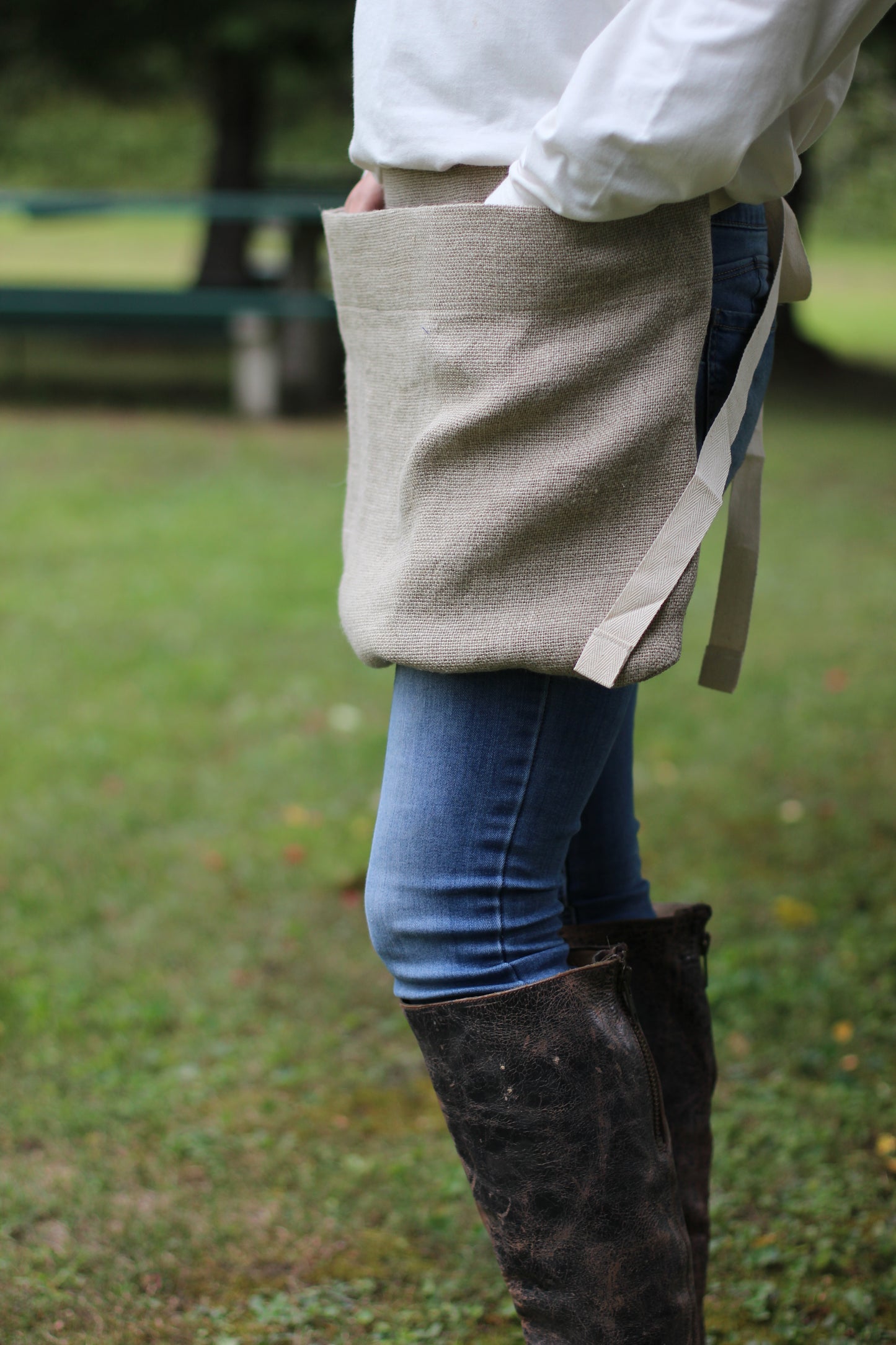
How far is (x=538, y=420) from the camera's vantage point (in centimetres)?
106

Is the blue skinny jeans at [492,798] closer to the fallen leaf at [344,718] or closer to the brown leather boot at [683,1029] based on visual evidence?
the brown leather boot at [683,1029]

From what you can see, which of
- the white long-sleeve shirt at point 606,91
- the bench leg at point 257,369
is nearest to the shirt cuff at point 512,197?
the white long-sleeve shirt at point 606,91

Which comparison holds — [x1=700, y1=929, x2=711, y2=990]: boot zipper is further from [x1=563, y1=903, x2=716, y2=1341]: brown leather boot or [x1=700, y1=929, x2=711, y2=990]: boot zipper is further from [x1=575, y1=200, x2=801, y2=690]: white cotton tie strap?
[x1=575, y1=200, x2=801, y2=690]: white cotton tie strap

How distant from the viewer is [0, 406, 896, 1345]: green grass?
1698 millimetres

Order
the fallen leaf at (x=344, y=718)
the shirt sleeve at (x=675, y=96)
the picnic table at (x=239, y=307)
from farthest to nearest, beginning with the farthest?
the picnic table at (x=239, y=307) < the fallen leaf at (x=344, y=718) < the shirt sleeve at (x=675, y=96)

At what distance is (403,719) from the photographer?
114 centimetres

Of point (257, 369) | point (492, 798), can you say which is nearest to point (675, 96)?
point (492, 798)

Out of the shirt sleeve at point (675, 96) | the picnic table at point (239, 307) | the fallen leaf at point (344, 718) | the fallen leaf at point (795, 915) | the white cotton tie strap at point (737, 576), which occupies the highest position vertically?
the shirt sleeve at point (675, 96)

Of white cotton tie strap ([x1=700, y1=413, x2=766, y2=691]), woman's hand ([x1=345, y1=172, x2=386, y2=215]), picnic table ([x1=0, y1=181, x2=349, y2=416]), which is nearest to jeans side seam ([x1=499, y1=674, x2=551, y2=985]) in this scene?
white cotton tie strap ([x1=700, y1=413, x2=766, y2=691])

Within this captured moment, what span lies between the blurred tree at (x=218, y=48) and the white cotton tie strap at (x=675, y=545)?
9.72 metres

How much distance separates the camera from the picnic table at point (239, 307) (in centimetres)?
812

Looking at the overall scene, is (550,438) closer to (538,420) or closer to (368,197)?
(538,420)

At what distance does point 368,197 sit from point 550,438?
0.38m

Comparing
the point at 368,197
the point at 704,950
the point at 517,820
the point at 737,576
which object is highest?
the point at 368,197
